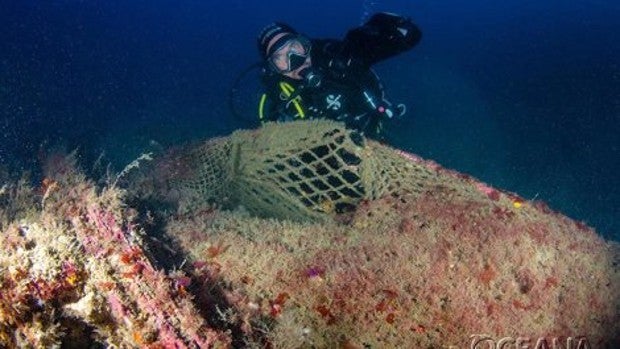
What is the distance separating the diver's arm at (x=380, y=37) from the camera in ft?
20.5

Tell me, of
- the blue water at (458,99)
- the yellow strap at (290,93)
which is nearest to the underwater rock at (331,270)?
the blue water at (458,99)

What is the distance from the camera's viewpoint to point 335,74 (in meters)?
6.21

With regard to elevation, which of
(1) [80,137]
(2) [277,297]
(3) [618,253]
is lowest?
(1) [80,137]

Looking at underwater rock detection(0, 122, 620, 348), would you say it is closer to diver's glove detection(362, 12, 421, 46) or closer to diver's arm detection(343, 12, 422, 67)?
diver's arm detection(343, 12, 422, 67)

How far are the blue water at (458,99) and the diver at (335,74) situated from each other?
2.79m

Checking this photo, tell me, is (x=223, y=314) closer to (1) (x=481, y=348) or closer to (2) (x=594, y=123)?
(1) (x=481, y=348)

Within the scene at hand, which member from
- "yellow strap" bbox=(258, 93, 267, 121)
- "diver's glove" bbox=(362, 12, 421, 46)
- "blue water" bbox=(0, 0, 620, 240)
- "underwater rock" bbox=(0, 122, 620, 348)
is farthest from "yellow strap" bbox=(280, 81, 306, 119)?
"blue water" bbox=(0, 0, 620, 240)

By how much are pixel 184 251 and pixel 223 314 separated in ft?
3.05

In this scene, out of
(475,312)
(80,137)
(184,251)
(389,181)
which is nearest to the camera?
(475,312)

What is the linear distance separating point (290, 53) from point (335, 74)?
82cm

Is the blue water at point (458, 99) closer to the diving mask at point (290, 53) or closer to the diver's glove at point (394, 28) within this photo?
the diver's glove at point (394, 28)

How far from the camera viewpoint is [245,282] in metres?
2.96

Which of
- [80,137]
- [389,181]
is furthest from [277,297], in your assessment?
[80,137]

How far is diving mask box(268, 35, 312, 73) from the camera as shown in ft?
21.1
